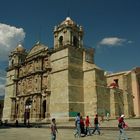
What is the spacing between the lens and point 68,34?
131 ft

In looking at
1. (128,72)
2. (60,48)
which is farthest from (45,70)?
(128,72)

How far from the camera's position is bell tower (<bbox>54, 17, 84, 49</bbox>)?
1575 inches

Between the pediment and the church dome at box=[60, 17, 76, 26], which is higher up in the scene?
the church dome at box=[60, 17, 76, 26]

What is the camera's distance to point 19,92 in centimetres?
4962

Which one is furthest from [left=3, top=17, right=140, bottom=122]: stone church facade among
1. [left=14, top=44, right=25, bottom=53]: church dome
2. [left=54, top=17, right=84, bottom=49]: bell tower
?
[left=14, top=44, right=25, bottom=53]: church dome

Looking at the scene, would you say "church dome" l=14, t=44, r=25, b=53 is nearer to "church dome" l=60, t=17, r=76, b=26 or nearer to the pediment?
the pediment

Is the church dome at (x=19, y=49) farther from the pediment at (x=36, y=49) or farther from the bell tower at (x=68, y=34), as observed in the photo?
the bell tower at (x=68, y=34)

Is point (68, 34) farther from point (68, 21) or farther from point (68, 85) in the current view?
point (68, 85)

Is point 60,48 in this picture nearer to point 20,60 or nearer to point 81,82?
point 81,82

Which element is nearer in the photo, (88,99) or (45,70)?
(88,99)

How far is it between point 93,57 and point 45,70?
29.7ft

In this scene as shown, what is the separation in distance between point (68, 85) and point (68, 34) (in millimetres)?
8868

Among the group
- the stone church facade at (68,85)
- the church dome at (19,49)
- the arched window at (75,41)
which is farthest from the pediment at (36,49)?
the arched window at (75,41)

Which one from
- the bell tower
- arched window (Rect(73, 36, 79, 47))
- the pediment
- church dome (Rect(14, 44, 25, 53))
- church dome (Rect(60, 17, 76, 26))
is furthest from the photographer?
church dome (Rect(14, 44, 25, 53))
